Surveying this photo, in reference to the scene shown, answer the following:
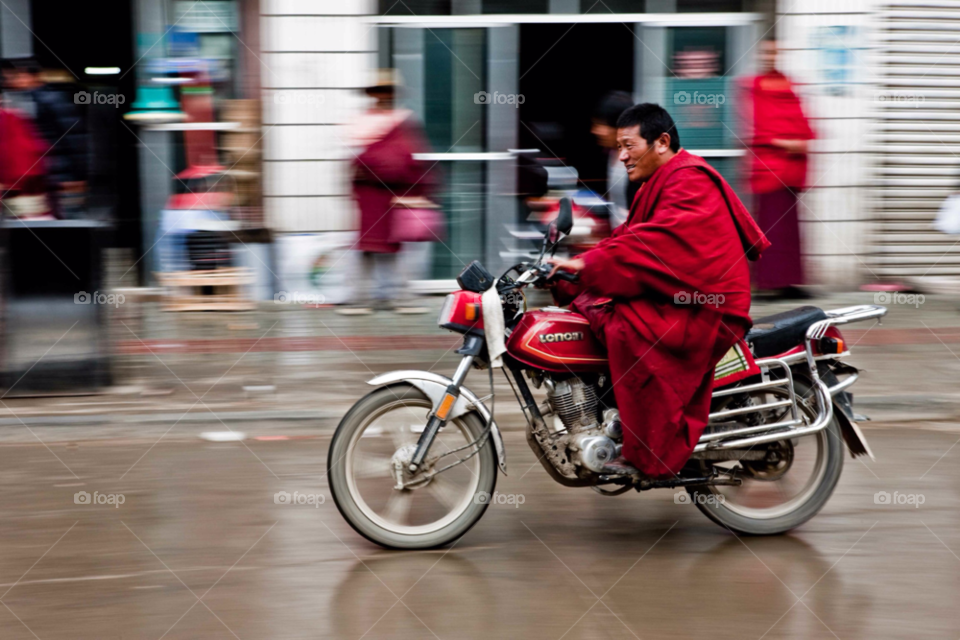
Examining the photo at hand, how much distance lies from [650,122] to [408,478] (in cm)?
172

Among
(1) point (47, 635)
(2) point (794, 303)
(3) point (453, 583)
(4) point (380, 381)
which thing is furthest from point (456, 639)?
(2) point (794, 303)

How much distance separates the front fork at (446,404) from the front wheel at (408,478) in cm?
3

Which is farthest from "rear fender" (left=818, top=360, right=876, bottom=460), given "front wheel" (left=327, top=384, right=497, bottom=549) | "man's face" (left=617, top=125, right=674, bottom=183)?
"front wheel" (left=327, top=384, right=497, bottom=549)

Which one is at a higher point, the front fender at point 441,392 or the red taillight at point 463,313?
the red taillight at point 463,313

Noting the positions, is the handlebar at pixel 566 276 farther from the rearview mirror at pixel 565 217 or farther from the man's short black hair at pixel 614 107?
the man's short black hair at pixel 614 107

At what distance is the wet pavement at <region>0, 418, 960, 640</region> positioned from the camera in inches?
142

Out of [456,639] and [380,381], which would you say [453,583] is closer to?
[456,639]

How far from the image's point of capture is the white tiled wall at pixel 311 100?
9820mm

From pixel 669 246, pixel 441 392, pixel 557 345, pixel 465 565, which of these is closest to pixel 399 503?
pixel 465 565

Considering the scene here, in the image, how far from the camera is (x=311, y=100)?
9883mm

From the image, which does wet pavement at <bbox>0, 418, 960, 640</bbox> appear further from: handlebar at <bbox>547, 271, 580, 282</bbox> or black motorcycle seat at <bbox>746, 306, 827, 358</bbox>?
handlebar at <bbox>547, 271, 580, 282</bbox>

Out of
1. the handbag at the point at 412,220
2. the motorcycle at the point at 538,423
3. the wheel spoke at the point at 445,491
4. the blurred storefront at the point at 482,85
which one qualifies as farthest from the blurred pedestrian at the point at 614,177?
the wheel spoke at the point at 445,491

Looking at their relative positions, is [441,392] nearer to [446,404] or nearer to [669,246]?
[446,404]

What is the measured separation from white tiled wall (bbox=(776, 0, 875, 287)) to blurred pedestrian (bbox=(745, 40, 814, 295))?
2.27 feet
